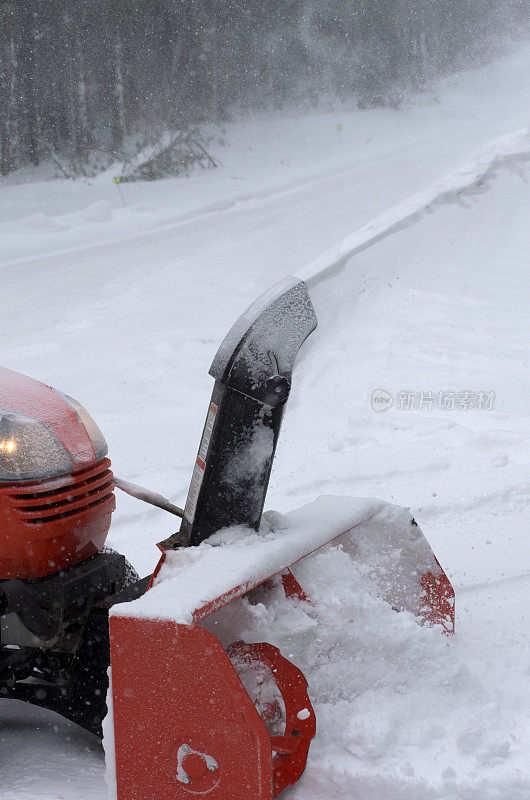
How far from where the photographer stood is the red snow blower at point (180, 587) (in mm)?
1745

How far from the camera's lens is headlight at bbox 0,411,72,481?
2.03 m

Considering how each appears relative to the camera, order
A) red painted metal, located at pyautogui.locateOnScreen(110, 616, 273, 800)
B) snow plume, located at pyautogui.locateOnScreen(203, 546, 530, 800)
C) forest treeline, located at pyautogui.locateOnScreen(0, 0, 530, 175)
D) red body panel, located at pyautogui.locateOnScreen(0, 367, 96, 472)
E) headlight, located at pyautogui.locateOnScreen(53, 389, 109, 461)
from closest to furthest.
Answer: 1. red painted metal, located at pyautogui.locateOnScreen(110, 616, 273, 800)
2. snow plume, located at pyautogui.locateOnScreen(203, 546, 530, 800)
3. red body panel, located at pyautogui.locateOnScreen(0, 367, 96, 472)
4. headlight, located at pyautogui.locateOnScreen(53, 389, 109, 461)
5. forest treeline, located at pyautogui.locateOnScreen(0, 0, 530, 175)

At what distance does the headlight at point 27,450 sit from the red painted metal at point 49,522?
0.03 m

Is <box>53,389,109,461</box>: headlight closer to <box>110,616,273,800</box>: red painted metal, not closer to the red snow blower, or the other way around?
the red snow blower

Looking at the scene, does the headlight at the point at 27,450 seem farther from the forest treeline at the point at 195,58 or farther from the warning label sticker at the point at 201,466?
the forest treeline at the point at 195,58

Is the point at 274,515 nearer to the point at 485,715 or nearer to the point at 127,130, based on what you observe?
the point at 485,715

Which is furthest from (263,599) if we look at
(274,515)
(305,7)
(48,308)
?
(305,7)

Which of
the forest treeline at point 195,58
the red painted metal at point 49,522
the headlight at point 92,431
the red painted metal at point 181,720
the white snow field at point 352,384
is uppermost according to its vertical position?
the forest treeline at point 195,58

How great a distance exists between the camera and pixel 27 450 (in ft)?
6.72

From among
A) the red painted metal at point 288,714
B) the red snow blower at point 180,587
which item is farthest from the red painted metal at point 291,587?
the red painted metal at point 288,714

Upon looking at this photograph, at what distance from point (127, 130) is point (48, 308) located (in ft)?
35.8

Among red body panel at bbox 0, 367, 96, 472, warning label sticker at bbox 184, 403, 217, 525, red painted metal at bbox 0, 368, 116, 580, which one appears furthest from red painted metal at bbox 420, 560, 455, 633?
red body panel at bbox 0, 367, 96, 472

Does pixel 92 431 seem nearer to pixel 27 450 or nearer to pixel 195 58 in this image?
pixel 27 450

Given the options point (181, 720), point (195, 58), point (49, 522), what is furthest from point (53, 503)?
point (195, 58)
